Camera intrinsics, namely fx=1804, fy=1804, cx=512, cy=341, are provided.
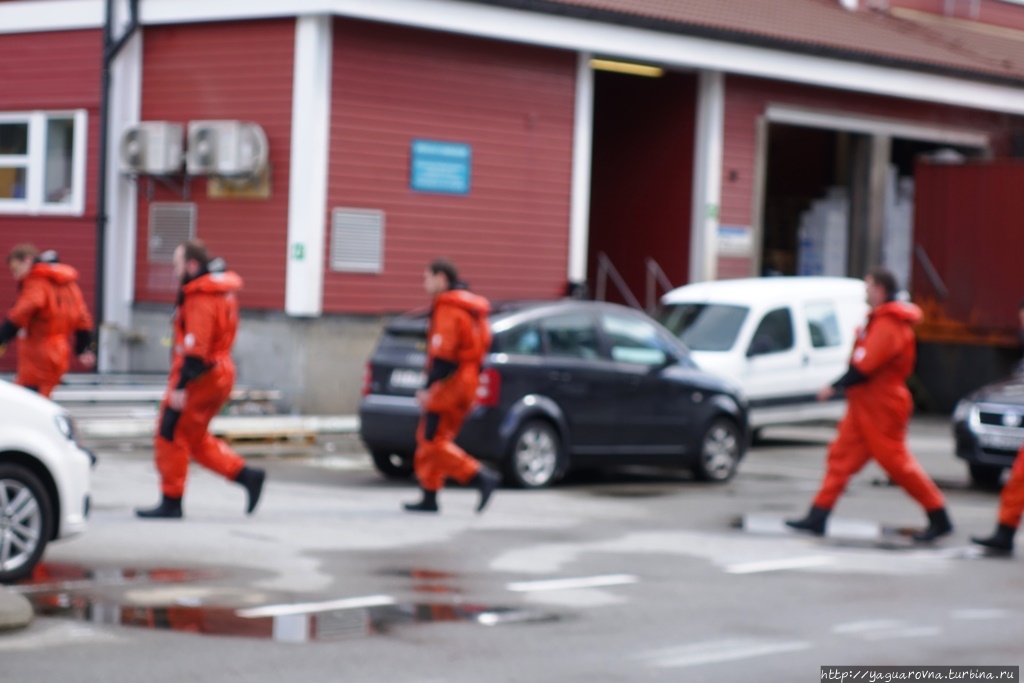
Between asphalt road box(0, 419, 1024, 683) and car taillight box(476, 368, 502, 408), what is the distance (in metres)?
0.75

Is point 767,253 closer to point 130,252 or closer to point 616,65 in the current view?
point 616,65

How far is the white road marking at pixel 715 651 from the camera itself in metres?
7.83

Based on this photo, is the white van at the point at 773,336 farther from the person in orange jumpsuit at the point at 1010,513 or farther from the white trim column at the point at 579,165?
the person in orange jumpsuit at the point at 1010,513

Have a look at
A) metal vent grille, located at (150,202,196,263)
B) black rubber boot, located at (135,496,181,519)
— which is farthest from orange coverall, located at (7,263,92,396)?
metal vent grille, located at (150,202,196,263)

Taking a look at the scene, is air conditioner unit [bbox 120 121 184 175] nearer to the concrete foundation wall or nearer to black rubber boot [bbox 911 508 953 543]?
the concrete foundation wall

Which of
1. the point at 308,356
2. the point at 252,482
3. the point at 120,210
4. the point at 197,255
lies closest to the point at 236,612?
the point at 252,482

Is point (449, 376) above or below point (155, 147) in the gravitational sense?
below

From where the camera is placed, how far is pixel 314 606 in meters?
8.88

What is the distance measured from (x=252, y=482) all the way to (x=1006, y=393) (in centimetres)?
737

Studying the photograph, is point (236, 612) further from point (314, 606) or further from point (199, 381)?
point (199, 381)

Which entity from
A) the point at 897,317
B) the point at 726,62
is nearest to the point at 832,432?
the point at 726,62

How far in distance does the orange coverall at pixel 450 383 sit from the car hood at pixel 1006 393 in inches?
219

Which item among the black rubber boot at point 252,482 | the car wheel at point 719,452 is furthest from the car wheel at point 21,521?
the car wheel at point 719,452

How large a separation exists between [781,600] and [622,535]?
2678mm
